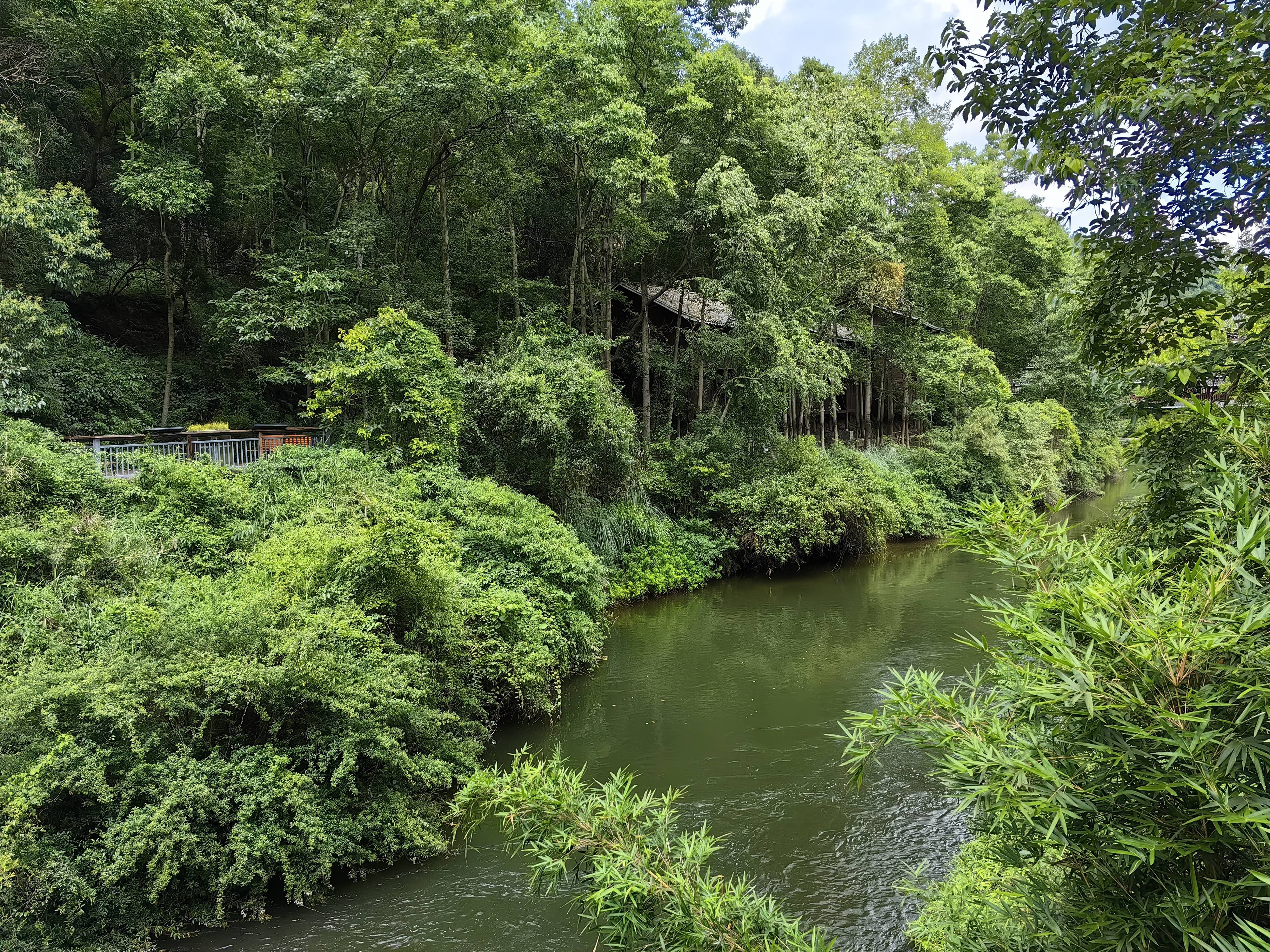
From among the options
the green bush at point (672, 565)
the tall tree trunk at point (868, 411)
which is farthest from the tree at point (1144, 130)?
the tall tree trunk at point (868, 411)

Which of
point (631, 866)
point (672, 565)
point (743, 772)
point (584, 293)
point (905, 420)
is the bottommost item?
point (743, 772)

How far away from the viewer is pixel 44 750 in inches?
225

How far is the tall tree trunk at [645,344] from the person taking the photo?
19328mm

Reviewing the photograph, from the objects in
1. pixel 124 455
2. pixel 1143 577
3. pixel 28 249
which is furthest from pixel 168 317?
pixel 1143 577

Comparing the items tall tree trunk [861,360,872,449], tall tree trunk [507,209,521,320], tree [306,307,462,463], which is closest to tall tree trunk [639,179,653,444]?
tall tree trunk [507,209,521,320]

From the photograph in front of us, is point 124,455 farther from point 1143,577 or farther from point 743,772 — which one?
point 1143,577

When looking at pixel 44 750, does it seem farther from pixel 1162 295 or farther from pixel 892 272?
pixel 892 272

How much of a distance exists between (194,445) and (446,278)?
716cm

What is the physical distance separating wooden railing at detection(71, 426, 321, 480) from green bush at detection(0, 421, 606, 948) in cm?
75

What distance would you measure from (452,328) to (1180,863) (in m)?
16.4

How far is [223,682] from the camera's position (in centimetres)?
633

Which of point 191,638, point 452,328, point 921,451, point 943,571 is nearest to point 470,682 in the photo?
point 191,638

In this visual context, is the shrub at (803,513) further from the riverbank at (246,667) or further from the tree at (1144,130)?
the tree at (1144,130)

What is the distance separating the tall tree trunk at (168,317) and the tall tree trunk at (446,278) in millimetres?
6204
